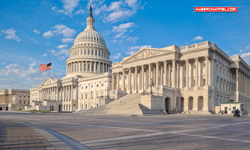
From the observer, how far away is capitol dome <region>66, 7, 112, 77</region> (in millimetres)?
129375

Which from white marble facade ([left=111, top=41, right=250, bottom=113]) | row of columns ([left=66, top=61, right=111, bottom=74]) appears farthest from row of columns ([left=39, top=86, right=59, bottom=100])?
white marble facade ([left=111, top=41, right=250, bottom=113])

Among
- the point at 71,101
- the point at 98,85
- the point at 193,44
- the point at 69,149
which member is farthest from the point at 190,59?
the point at 71,101

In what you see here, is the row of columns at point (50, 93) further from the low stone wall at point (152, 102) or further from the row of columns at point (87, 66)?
the low stone wall at point (152, 102)

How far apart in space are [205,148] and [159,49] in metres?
59.8

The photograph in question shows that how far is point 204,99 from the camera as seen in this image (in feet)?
190

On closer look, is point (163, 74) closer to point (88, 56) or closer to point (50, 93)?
point (88, 56)

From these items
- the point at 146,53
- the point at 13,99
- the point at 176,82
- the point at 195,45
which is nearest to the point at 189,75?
the point at 176,82

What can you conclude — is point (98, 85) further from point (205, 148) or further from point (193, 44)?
point (205, 148)

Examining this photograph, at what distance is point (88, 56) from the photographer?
428ft

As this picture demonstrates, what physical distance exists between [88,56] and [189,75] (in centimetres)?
7811

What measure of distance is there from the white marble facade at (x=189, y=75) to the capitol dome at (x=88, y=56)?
182 feet

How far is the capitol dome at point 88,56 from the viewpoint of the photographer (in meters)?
129

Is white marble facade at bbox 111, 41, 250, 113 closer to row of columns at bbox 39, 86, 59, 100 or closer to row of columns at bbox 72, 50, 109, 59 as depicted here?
row of columns at bbox 72, 50, 109, 59

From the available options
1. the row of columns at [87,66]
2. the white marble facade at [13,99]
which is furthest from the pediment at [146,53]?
the white marble facade at [13,99]
